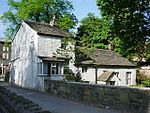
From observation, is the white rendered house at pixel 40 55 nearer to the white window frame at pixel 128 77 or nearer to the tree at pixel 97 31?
the white window frame at pixel 128 77

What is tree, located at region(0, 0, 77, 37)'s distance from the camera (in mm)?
38938

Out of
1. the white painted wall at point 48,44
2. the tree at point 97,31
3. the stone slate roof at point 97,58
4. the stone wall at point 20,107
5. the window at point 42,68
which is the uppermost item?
the tree at point 97,31

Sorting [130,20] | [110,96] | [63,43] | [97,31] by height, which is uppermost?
[97,31]

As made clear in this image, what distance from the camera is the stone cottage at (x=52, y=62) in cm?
2394

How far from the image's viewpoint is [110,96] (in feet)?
38.4

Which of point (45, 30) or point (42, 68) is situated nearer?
point (42, 68)

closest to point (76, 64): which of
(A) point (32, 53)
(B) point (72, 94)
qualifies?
(A) point (32, 53)

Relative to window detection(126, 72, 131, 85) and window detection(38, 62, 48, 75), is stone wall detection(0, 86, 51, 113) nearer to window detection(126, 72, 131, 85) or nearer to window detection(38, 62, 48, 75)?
window detection(38, 62, 48, 75)

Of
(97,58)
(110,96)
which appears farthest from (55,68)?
Answer: (110,96)

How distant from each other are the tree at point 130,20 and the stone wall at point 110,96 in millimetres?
7604

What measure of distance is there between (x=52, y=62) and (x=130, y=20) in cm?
930

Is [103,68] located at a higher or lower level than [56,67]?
lower

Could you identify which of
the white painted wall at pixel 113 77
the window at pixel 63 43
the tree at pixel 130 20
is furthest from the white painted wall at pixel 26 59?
the tree at pixel 130 20

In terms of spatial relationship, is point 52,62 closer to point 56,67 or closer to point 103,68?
point 56,67
